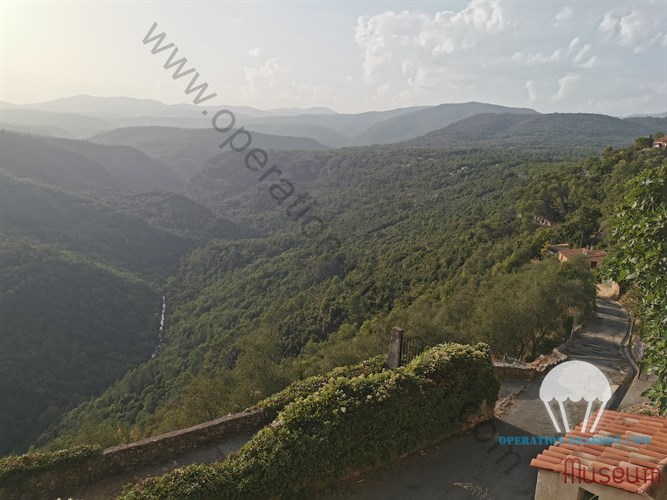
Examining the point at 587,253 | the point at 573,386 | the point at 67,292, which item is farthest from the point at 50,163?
the point at 573,386

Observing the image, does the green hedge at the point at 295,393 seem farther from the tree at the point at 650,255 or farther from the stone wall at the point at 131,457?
the tree at the point at 650,255

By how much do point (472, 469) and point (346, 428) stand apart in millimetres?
2974

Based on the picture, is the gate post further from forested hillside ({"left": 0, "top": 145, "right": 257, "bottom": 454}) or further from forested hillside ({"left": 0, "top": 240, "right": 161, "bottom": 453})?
forested hillside ({"left": 0, "top": 240, "right": 161, "bottom": 453})

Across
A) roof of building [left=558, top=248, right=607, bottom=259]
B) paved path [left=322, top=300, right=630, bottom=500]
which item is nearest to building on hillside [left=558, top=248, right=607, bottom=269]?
roof of building [left=558, top=248, right=607, bottom=259]

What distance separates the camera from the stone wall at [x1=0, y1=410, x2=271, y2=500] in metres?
8.16

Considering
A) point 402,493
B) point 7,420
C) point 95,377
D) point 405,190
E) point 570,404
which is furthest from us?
point 405,190

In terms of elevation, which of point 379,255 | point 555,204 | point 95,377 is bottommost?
point 95,377

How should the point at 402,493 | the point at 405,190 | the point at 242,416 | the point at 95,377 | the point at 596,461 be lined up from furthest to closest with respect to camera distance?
the point at 405,190 → the point at 95,377 → the point at 242,416 → the point at 402,493 → the point at 596,461

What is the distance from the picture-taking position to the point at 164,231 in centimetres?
13312

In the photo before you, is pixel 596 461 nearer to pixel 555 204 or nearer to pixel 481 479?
pixel 481 479

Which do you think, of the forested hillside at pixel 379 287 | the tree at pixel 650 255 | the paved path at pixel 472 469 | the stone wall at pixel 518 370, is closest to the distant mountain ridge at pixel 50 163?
the forested hillside at pixel 379 287

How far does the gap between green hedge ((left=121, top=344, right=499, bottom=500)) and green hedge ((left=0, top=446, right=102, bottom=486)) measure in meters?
1.89

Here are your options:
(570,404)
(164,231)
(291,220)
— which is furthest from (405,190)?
(570,404)

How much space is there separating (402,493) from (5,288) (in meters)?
73.3
